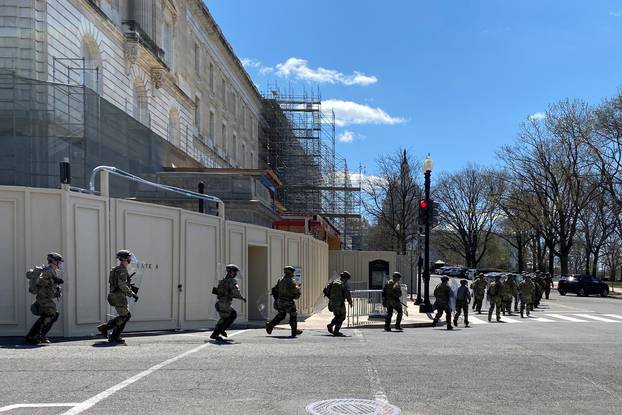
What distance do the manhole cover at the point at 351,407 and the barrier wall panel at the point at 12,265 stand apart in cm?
715

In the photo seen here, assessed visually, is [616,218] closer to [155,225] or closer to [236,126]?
[236,126]

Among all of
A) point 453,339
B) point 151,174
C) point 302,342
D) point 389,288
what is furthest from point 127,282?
point 151,174

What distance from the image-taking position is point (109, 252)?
1175 centimetres

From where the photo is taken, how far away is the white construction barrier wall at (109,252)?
35.0 feet

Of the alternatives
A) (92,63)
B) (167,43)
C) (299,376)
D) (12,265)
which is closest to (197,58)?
(167,43)

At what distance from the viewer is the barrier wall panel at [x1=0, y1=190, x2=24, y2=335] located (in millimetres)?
10633

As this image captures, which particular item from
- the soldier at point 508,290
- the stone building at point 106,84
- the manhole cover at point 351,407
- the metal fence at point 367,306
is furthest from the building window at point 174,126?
the manhole cover at point 351,407

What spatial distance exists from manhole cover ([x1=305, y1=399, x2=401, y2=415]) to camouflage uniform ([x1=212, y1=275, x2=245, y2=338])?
5512 millimetres

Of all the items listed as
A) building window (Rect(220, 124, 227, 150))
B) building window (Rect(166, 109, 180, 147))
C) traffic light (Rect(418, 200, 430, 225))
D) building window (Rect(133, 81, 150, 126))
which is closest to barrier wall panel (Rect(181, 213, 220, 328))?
traffic light (Rect(418, 200, 430, 225))

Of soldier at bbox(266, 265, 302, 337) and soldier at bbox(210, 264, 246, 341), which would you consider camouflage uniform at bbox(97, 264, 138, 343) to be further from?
soldier at bbox(266, 265, 302, 337)

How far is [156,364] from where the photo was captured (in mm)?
7969

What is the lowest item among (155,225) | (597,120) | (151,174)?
(155,225)

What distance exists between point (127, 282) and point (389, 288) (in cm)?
781

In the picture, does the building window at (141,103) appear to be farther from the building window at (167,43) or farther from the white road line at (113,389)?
the white road line at (113,389)
